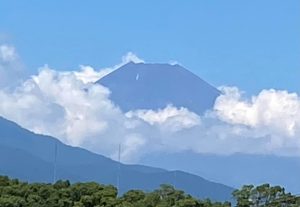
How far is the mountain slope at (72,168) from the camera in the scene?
9188 centimetres

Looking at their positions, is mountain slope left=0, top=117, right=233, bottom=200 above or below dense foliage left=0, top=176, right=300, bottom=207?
above

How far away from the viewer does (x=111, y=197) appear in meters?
27.0

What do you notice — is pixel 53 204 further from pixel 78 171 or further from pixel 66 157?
pixel 66 157

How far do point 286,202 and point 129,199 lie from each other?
4.68 m

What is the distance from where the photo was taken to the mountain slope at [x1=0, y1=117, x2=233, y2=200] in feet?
A: 301

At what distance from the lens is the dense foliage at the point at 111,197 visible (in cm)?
2614

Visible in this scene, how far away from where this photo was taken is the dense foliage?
26.1m

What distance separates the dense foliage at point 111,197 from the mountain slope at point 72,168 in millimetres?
44975

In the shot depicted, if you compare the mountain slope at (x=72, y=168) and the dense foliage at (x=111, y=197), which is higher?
the mountain slope at (x=72, y=168)

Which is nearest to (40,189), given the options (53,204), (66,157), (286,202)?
(53,204)

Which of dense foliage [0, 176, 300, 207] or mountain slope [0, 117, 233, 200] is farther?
mountain slope [0, 117, 233, 200]

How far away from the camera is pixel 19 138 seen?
15388cm

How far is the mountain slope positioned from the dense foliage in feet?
148

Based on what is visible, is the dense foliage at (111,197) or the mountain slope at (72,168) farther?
the mountain slope at (72,168)
